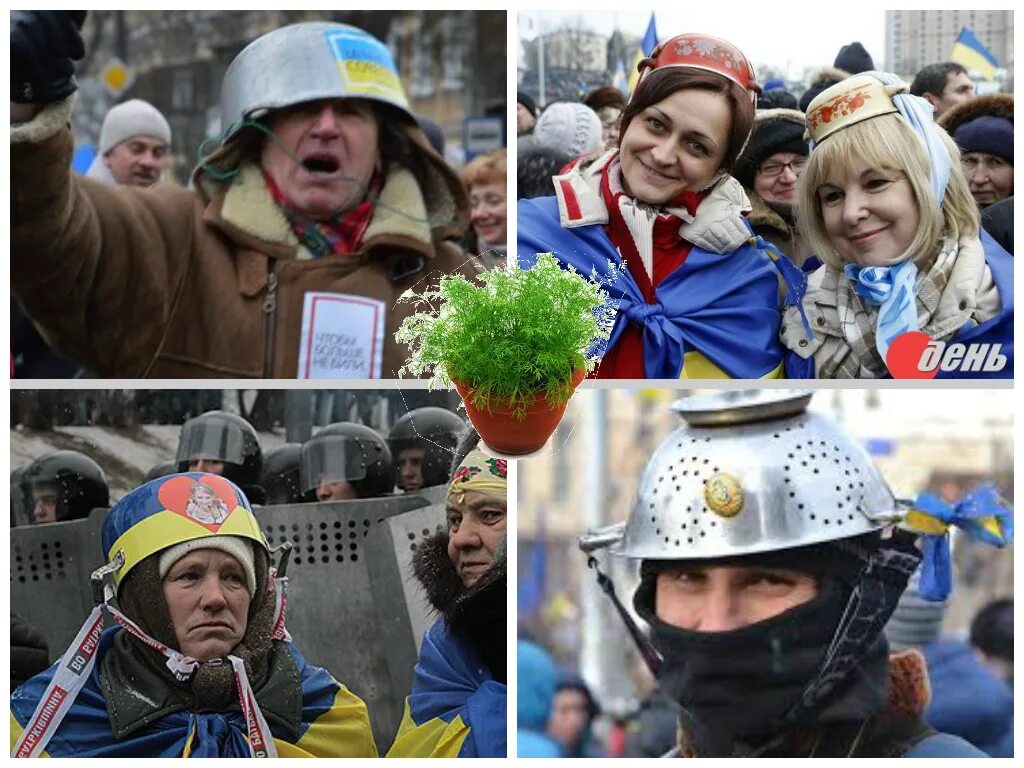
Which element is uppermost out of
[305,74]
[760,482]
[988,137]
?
[305,74]

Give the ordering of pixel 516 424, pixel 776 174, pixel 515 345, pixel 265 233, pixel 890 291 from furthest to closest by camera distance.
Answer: pixel 265 233 → pixel 776 174 → pixel 890 291 → pixel 516 424 → pixel 515 345

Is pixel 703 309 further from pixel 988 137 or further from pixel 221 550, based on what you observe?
pixel 221 550

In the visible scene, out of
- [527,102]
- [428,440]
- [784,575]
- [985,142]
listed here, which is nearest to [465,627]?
[428,440]

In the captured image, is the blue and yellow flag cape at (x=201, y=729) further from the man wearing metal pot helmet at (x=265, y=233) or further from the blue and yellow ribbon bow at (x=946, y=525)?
the blue and yellow ribbon bow at (x=946, y=525)

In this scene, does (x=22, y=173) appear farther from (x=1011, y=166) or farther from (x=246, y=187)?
(x=1011, y=166)

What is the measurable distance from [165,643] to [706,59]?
2048mm

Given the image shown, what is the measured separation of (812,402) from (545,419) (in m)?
0.89

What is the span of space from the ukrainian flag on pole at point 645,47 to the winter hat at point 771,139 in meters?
0.33

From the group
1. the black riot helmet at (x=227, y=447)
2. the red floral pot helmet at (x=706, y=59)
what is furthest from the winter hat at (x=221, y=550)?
the red floral pot helmet at (x=706, y=59)

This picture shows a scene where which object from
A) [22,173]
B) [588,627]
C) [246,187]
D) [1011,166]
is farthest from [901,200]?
[22,173]

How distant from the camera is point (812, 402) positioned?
16.4 ft

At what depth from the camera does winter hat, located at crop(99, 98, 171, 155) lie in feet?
16.6

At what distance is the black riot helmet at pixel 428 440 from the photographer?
17.0ft

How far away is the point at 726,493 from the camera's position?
197 inches
